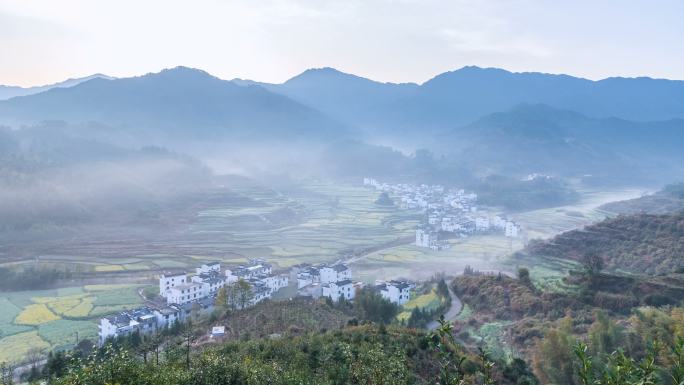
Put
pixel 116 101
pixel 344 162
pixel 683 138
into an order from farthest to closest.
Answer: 1. pixel 683 138
2. pixel 116 101
3. pixel 344 162

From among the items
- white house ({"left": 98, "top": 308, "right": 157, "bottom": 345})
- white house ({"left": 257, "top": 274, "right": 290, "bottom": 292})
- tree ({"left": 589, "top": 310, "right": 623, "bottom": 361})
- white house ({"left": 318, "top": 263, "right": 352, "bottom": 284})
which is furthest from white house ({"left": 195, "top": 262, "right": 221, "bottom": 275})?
tree ({"left": 589, "top": 310, "right": 623, "bottom": 361})

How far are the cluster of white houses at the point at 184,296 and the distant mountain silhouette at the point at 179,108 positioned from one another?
113 meters

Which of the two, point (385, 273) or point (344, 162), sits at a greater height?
point (344, 162)

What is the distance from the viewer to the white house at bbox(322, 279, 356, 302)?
3382cm

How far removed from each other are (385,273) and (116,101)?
14227 centimetres

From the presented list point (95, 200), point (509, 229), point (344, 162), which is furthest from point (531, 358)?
point (344, 162)

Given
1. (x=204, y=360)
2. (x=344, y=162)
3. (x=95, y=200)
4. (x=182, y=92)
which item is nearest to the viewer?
(x=204, y=360)

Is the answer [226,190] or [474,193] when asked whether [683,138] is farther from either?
[226,190]

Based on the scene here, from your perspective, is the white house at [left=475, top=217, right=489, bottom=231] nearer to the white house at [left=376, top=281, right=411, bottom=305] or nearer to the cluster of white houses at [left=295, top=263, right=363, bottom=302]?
the cluster of white houses at [left=295, top=263, right=363, bottom=302]

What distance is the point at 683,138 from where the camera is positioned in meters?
186

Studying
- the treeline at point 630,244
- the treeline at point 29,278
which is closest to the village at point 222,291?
the treeline at point 29,278

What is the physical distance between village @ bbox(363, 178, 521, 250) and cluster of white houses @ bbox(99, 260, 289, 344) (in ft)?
79.6

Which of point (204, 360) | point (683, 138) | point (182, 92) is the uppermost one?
point (182, 92)

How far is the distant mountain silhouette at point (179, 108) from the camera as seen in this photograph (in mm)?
144750
